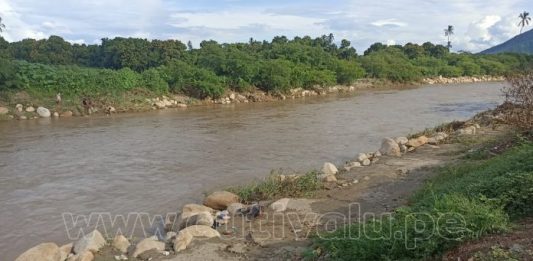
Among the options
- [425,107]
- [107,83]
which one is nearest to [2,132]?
[107,83]

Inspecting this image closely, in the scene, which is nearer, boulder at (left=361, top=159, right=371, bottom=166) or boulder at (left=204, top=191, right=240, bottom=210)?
boulder at (left=204, top=191, right=240, bottom=210)

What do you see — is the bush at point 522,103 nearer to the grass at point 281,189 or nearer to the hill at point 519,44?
the grass at point 281,189

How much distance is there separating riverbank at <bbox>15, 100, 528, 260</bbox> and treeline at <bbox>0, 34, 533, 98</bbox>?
13841 mm

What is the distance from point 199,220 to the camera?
24.7ft

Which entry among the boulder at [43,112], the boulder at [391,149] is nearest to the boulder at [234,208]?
the boulder at [391,149]

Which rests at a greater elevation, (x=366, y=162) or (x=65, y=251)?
(x=366, y=162)

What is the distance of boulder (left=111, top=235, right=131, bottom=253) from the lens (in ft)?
21.9

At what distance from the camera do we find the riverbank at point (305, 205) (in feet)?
21.0

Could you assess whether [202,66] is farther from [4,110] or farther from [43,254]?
[43,254]

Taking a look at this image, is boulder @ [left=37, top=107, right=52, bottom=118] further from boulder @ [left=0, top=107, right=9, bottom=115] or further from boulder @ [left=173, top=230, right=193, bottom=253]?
boulder @ [left=173, top=230, right=193, bottom=253]

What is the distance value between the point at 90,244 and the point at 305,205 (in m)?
3.42

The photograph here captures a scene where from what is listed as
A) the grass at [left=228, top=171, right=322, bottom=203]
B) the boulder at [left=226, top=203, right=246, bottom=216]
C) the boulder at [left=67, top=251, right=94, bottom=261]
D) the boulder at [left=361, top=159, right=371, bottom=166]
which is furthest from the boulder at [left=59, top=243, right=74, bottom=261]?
the boulder at [left=361, top=159, right=371, bottom=166]

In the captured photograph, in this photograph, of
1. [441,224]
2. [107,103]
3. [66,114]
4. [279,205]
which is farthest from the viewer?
[107,103]

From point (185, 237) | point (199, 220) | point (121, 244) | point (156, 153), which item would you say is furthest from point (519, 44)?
point (121, 244)
